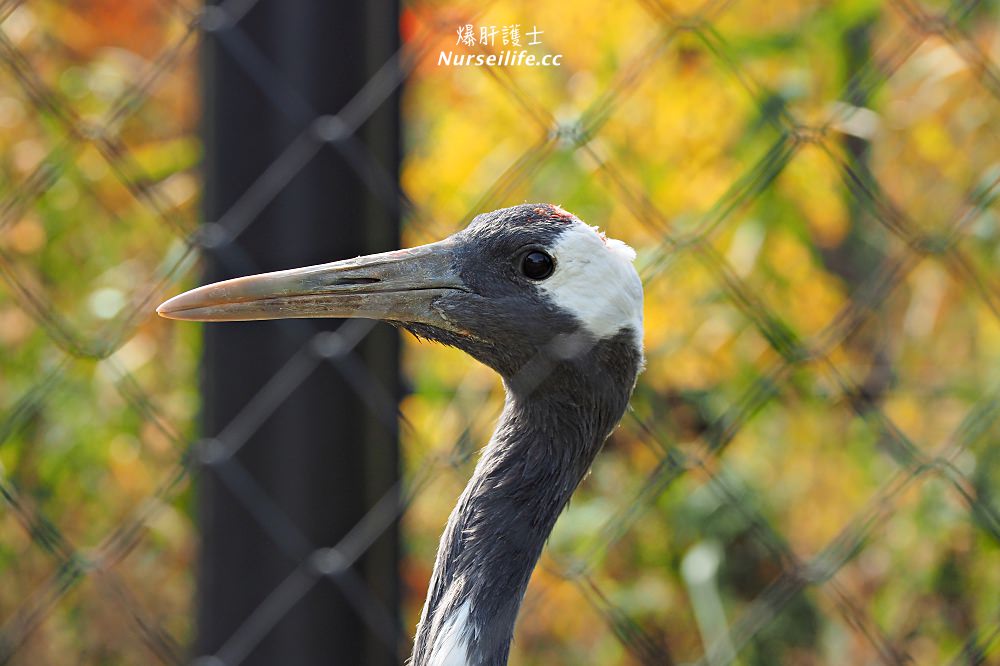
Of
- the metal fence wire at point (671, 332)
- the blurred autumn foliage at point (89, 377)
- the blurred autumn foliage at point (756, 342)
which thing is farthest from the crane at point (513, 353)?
the blurred autumn foliage at point (89, 377)

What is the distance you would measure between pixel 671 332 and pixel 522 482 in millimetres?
455

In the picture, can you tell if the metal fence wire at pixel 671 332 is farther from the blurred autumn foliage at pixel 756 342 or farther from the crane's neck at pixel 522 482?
the crane's neck at pixel 522 482

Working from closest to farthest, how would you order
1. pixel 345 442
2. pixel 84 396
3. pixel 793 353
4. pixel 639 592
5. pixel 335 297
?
pixel 335 297 < pixel 345 442 < pixel 793 353 < pixel 639 592 < pixel 84 396

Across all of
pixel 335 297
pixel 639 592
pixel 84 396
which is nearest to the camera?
pixel 335 297

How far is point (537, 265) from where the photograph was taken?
28.9 inches

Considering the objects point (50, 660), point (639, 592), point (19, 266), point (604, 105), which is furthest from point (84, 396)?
point (604, 105)

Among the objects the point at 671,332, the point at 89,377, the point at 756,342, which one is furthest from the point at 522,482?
the point at 89,377

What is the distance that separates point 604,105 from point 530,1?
193 millimetres

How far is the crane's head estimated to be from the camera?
72 cm

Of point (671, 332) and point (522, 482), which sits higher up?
point (671, 332)

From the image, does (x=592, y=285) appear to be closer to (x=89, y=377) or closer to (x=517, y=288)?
(x=517, y=288)

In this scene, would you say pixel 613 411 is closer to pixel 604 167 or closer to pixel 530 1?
pixel 604 167

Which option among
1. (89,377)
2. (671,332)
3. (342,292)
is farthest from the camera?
(89,377)

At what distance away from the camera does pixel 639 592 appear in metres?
1.22
